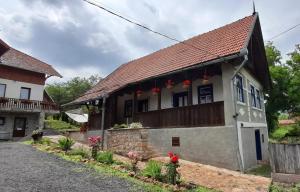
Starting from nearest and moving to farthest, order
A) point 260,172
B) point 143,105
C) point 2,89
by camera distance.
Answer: point 260,172 < point 143,105 < point 2,89

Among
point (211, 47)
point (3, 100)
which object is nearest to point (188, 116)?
point (211, 47)

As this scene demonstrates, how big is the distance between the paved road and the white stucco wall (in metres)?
16.3

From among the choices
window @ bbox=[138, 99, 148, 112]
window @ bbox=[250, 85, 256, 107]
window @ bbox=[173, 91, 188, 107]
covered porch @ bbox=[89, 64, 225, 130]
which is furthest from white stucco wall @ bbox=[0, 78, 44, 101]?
window @ bbox=[250, 85, 256, 107]

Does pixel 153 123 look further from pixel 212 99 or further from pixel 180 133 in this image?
pixel 212 99

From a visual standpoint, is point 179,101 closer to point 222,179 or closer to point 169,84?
point 169,84

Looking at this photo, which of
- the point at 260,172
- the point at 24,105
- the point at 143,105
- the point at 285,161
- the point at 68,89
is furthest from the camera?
the point at 68,89

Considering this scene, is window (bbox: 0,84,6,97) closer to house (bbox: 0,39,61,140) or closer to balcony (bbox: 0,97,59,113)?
house (bbox: 0,39,61,140)

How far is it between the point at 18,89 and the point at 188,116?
19280 mm

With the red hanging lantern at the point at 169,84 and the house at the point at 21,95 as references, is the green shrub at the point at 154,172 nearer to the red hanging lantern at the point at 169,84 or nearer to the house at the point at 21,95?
the red hanging lantern at the point at 169,84

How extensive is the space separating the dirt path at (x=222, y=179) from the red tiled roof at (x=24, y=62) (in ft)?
68.2

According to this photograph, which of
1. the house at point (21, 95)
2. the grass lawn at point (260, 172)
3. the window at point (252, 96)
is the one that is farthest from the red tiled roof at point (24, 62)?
the grass lawn at point (260, 172)

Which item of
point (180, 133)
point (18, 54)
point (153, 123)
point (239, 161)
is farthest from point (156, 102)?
point (18, 54)

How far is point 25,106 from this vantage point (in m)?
24.0

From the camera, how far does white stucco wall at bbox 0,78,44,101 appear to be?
2383cm
